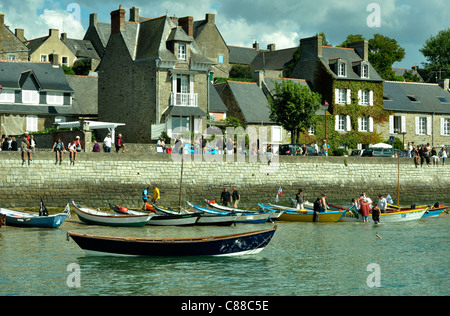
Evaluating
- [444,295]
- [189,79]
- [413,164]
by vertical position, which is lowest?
[444,295]

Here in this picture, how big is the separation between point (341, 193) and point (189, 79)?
15995 mm

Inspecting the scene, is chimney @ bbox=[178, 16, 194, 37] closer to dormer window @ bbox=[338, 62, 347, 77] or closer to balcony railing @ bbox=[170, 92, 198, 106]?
balcony railing @ bbox=[170, 92, 198, 106]

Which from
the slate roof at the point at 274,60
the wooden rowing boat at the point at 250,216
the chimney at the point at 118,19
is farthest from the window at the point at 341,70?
the wooden rowing boat at the point at 250,216

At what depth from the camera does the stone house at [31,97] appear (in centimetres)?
6003

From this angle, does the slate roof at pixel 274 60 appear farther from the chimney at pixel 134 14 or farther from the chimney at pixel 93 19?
the chimney at pixel 134 14

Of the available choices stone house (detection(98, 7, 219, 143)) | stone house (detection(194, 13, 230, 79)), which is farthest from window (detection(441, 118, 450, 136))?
stone house (detection(194, 13, 230, 79))

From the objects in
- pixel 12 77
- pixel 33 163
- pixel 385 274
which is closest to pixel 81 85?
pixel 12 77

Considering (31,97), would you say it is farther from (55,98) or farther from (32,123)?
(32,123)

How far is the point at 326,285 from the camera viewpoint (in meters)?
22.2

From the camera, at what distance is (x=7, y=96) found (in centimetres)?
6075

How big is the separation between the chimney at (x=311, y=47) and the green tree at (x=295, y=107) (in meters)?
10.8

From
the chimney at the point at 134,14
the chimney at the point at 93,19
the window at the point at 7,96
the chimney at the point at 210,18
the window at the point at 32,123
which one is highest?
the chimney at the point at 93,19
